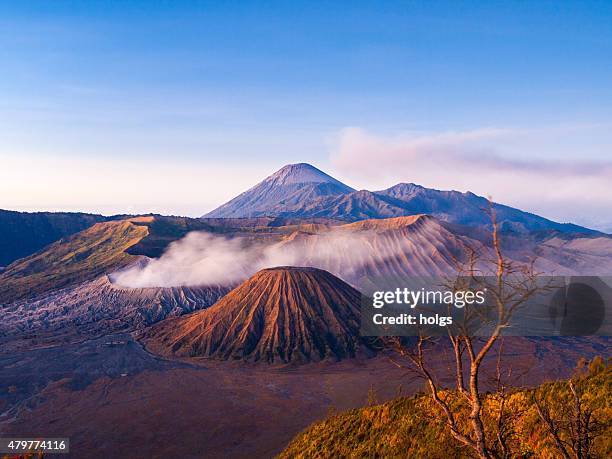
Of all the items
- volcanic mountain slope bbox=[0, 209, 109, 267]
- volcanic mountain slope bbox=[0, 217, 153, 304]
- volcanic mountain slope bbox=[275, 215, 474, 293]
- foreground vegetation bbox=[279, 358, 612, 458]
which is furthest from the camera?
volcanic mountain slope bbox=[0, 209, 109, 267]

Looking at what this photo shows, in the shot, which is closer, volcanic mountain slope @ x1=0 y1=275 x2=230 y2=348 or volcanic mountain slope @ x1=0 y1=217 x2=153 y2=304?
volcanic mountain slope @ x1=0 y1=275 x2=230 y2=348

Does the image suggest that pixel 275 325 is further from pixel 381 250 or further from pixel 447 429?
pixel 447 429

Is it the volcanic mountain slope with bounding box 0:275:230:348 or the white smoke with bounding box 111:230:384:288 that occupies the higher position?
the white smoke with bounding box 111:230:384:288

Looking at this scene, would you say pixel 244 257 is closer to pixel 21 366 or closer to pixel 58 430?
pixel 21 366

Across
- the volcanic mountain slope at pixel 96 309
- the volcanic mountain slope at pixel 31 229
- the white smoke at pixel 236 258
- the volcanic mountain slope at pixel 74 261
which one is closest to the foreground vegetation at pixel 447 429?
the volcanic mountain slope at pixel 96 309

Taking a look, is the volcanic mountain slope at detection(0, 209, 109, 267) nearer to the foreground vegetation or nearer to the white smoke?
the white smoke

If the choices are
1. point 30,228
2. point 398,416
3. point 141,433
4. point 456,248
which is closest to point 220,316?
point 141,433

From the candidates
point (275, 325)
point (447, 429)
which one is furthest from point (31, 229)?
point (447, 429)

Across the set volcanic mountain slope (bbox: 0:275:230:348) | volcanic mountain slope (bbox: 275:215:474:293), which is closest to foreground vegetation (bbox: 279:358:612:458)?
volcanic mountain slope (bbox: 0:275:230:348)
